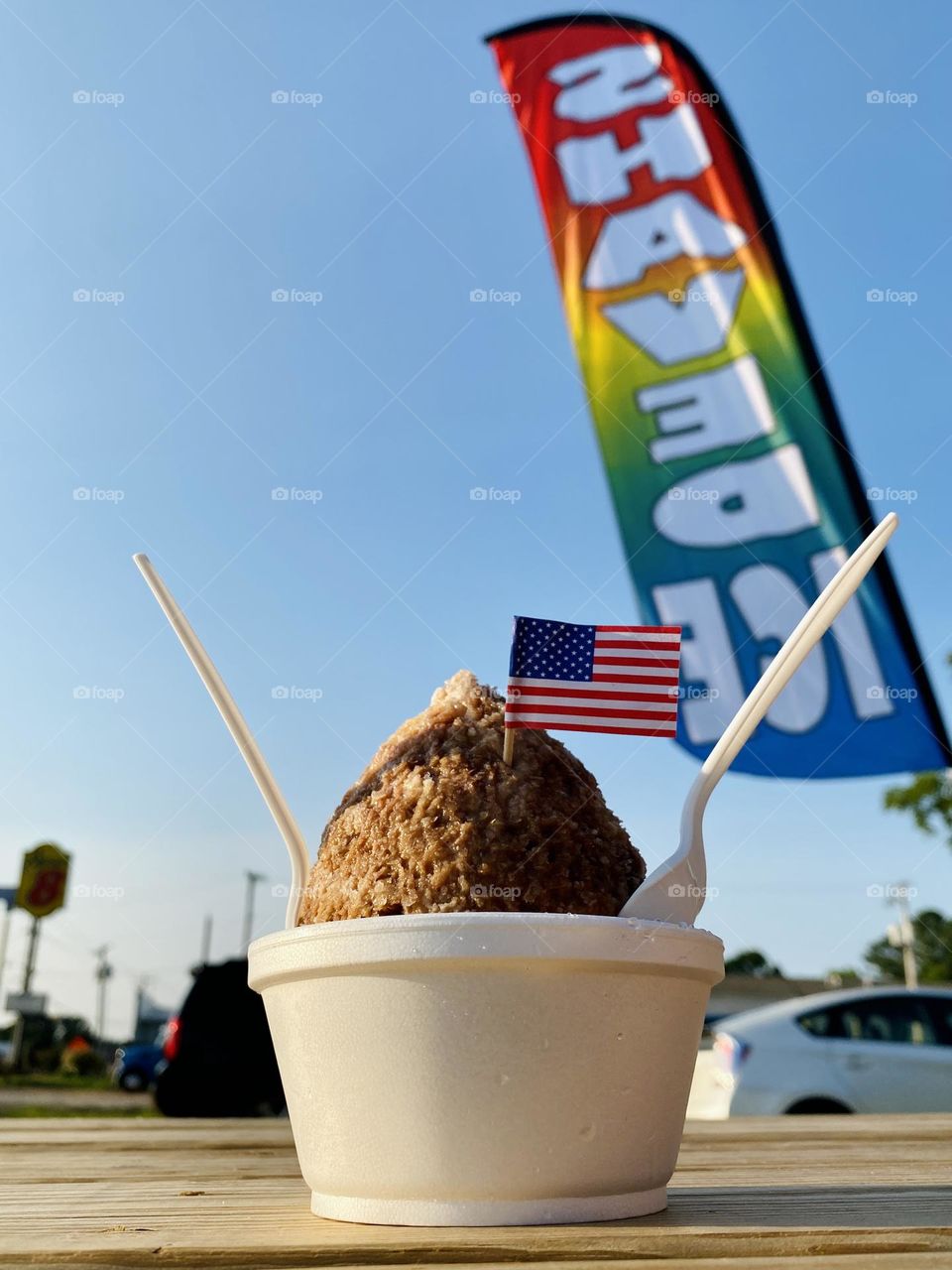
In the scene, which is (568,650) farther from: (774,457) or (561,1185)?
(774,457)

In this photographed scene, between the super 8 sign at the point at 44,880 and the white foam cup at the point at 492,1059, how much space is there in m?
12.7

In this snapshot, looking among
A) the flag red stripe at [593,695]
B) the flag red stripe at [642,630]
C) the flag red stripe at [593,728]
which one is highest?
the flag red stripe at [642,630]

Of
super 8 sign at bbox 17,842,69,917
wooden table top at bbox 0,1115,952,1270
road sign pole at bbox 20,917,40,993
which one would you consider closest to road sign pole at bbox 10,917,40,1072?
road sign pole at bbox 20,917,40,993

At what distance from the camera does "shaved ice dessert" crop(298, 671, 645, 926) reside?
1.26 meters

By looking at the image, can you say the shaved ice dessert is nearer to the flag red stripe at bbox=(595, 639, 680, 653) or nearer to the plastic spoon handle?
the plastic spoon handle


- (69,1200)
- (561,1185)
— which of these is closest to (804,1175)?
(561,1185)

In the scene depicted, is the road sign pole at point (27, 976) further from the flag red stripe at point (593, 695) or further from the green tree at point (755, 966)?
the flag red stripe at point (593, 695)

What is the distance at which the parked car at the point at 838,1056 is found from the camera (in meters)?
6.72

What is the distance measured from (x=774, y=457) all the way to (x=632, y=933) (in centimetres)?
657

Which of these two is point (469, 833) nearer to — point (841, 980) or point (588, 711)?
point (588, 711)

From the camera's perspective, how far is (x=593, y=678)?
55.1 inches

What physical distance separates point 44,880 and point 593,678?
1394cm

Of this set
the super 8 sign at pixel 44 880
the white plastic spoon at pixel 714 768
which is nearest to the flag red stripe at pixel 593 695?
the white plastic spoon at pixel 714 768

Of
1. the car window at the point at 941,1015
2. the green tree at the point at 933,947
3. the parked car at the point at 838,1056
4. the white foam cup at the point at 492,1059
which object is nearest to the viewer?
the white foam cup at the point at 492,1059
